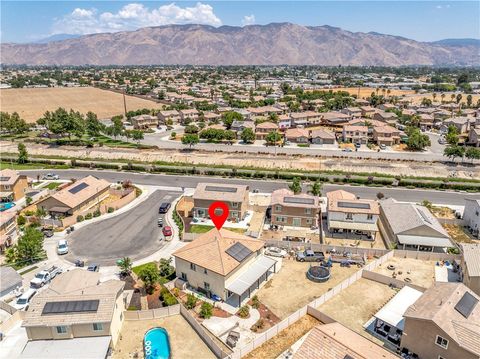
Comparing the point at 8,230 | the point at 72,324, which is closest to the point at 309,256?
the point at 72,324

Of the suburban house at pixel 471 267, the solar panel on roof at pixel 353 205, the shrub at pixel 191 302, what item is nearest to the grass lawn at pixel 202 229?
the solar panel on roof at pixel 353 205

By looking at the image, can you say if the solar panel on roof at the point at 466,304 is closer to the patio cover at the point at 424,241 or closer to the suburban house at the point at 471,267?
the suburban house at the point at 471,267

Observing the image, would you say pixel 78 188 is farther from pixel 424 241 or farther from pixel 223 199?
pixel 424 241

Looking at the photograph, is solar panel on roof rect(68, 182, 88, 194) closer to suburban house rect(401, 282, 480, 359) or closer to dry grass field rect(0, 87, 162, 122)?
suburban house rect(401, 282, 480, 359)

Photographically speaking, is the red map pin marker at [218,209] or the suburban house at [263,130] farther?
the suburban house at [263,130]

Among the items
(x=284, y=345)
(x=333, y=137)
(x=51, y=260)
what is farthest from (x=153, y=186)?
(x=333, y=137)

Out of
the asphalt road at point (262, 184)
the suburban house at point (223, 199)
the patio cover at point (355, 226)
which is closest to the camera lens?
the patio cover at point (355, 226)

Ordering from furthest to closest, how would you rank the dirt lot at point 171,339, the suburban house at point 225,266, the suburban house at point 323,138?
1. the suburban house at point 323,138
2. the suburban house at point 225,266
3. the dirt lot at point 171,339

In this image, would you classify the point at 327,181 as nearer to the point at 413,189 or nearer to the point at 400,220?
the point at 413,189
